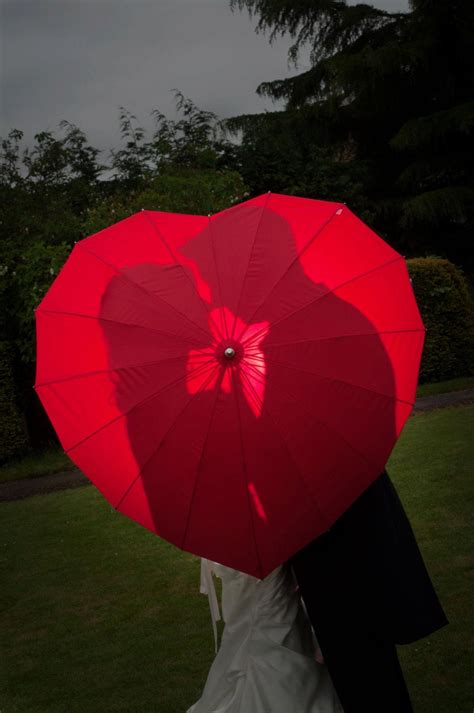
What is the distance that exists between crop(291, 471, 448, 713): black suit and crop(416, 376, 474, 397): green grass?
35.8 ft

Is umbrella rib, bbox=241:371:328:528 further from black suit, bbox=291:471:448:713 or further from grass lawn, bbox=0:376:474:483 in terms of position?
grass lawn, bbox=0:376:474:483

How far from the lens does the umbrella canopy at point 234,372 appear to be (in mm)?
2836

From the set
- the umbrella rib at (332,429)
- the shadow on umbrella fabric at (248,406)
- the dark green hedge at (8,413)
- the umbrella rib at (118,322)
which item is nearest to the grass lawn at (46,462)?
the dark green hedge at (8,413)

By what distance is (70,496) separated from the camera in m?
10.1

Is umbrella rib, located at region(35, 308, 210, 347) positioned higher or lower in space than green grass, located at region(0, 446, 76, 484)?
higher

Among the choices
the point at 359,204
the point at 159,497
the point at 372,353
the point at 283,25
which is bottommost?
the point at 159,497

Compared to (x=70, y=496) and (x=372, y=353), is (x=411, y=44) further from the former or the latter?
(x=372, y=353)

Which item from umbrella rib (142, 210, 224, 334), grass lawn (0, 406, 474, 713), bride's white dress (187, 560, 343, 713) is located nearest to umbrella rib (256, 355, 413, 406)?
umbrella rib (142, 210, 224, 334)

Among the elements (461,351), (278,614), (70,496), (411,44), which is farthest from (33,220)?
(278,614)

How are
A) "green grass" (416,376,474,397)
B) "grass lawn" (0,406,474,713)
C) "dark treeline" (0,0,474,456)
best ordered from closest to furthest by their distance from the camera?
"grass lawn" (0,406,474,713) → "green grass" (416,376,474,397) → "dark treeline" (0,0,474,456)

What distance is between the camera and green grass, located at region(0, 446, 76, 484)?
11992 mm

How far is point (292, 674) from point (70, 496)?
708 cm

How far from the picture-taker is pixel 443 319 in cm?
1555

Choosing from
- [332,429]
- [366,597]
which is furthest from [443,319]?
[332,429]
